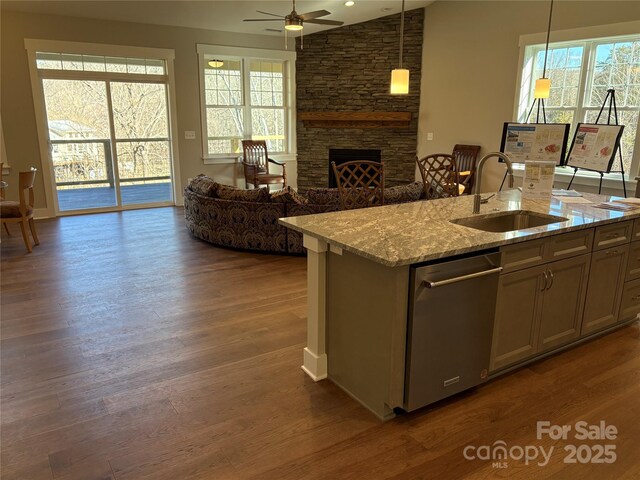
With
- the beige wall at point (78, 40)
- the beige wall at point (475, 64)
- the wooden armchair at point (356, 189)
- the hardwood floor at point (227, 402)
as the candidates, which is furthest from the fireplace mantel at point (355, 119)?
the hardwood floor at point (227, 402)

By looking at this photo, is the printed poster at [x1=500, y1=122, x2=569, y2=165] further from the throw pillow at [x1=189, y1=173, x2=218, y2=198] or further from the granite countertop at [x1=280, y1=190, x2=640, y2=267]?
the throw pillow at [x1=189, y1=173, x2=218, y2=198]

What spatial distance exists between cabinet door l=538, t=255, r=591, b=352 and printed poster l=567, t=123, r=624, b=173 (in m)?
3.45

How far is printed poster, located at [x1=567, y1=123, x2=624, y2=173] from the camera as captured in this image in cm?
556

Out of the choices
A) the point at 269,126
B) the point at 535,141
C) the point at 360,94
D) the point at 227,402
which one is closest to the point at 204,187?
the point at 227,402

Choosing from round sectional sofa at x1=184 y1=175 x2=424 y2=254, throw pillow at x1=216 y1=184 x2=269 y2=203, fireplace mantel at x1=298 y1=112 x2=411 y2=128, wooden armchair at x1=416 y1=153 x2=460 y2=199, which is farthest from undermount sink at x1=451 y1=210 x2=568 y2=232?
fireplace mantel at x1=298 y1=112 x2=411 y2=128

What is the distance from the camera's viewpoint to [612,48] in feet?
19.3

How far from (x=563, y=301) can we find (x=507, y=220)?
620 mm

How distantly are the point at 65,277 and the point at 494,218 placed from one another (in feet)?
12.4

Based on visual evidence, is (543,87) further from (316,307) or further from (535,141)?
(316,307)

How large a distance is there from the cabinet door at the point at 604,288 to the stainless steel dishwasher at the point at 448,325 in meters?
0.97

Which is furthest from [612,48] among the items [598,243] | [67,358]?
[67,358]

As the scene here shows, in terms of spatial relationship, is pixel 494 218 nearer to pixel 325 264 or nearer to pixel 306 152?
pixel 325 264

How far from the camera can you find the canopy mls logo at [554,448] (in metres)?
2.06

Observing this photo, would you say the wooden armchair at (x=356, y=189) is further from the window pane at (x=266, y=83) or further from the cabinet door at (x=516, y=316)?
the window pane at (x=266, y=83)
